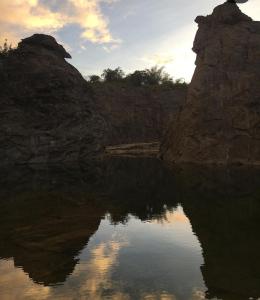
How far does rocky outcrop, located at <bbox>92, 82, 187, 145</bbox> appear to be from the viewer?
236 ft

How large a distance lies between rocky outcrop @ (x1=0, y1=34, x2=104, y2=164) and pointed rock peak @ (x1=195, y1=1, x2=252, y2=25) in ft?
44.1

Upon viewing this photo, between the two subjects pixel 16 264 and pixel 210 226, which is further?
pixel 210 226

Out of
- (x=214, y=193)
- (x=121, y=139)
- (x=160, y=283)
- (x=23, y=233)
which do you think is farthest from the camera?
(x=121, y=139)

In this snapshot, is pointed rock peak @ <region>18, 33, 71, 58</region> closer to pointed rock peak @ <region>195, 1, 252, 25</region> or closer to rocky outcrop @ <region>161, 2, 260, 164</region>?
rocky outcrop @ <region>161, 2, 260, 164</region>

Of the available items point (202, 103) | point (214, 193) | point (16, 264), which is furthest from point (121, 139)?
point (16, 264)

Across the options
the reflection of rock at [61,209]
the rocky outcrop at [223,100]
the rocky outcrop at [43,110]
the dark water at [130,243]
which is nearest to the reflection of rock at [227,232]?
the dark water at [130,243]

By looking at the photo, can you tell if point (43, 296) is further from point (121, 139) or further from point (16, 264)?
point (121, 139)

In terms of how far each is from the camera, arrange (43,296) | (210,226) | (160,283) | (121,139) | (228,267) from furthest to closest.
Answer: (121,139) < (210,226) < (228,267) < (160,283) < (43,296)

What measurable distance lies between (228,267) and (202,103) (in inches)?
1225

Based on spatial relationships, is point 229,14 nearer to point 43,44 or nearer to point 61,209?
point 43,44

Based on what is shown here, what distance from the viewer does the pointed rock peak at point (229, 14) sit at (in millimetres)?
40750

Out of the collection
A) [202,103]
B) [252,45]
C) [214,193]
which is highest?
[252,45]

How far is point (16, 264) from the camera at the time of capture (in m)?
8.51

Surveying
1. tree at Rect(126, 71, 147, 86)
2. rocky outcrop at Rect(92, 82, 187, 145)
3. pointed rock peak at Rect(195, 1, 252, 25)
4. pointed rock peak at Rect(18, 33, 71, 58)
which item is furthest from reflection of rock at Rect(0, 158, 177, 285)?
tree at Rect(126, 71, 147, 86)
